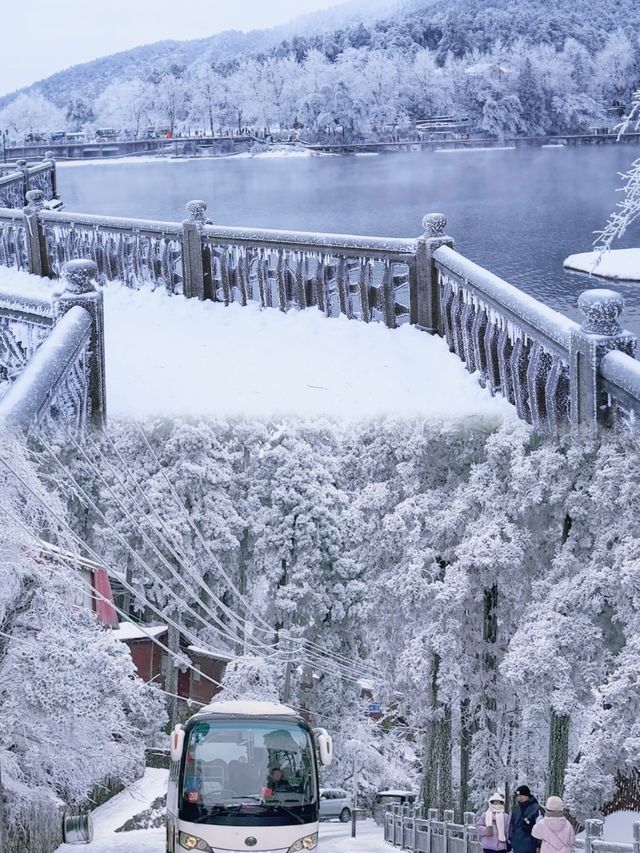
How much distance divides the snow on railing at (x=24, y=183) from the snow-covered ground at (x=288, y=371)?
34.9ft

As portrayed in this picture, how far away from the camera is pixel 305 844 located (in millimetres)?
10242

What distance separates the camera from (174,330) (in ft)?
41.9

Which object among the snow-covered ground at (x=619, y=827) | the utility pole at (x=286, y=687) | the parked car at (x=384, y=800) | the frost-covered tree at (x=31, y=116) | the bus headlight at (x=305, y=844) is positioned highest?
the frost-covered tree at (x=31, y=116)

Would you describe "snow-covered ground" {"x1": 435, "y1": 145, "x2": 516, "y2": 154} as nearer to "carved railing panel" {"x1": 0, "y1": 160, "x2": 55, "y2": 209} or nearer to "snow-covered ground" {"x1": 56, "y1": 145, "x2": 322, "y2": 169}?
"snow-covered ground" {"x1": 56, "y1": 145, "x2": 322, "y2": 169}

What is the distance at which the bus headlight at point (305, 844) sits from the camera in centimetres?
1010

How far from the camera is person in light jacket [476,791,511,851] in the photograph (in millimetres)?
10094

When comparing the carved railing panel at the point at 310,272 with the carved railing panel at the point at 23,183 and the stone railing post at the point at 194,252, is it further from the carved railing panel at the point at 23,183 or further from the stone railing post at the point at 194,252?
the carved railing panel at the point at 23,183

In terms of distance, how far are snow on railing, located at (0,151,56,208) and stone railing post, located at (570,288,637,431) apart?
16.0 m

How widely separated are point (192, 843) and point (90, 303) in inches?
196

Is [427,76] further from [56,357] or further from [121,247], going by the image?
[56,357]

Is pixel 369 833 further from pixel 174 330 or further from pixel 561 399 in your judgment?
pixel 561 399

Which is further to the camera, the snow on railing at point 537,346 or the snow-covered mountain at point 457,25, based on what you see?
the snow-covered mountain at point 457,25

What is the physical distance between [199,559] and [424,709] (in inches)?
320

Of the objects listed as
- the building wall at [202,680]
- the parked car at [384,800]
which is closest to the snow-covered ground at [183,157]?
the building wall at [202,680]
